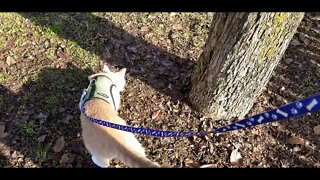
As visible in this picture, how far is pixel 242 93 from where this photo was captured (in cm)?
359

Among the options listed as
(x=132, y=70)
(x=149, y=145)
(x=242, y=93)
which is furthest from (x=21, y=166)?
(x=242, y=93)

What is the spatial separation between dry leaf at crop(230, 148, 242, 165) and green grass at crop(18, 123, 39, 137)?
209 centimetres

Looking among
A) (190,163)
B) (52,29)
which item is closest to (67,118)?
(52,29)

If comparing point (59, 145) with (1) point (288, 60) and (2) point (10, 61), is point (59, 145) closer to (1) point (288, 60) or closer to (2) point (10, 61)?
(2) point (10, 61)

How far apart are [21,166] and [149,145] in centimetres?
133

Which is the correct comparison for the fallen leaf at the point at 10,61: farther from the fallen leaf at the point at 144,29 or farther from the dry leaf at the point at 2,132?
the fallen leaf at the point at 144,29

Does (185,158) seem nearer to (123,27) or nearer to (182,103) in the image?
(182,103)

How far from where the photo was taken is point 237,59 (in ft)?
10.6

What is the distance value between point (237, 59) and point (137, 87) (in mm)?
1391

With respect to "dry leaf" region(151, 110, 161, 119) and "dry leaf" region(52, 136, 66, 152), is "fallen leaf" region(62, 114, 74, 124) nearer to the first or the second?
"dry leaf" region(52, 136, 66, 152)

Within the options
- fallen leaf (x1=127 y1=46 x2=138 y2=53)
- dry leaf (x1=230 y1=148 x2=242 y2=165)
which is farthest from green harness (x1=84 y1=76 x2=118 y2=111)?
dry leaf (x1=230 y1=148 x2=242 y2=165)

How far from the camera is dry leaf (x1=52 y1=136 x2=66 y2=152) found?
3.78 metres
